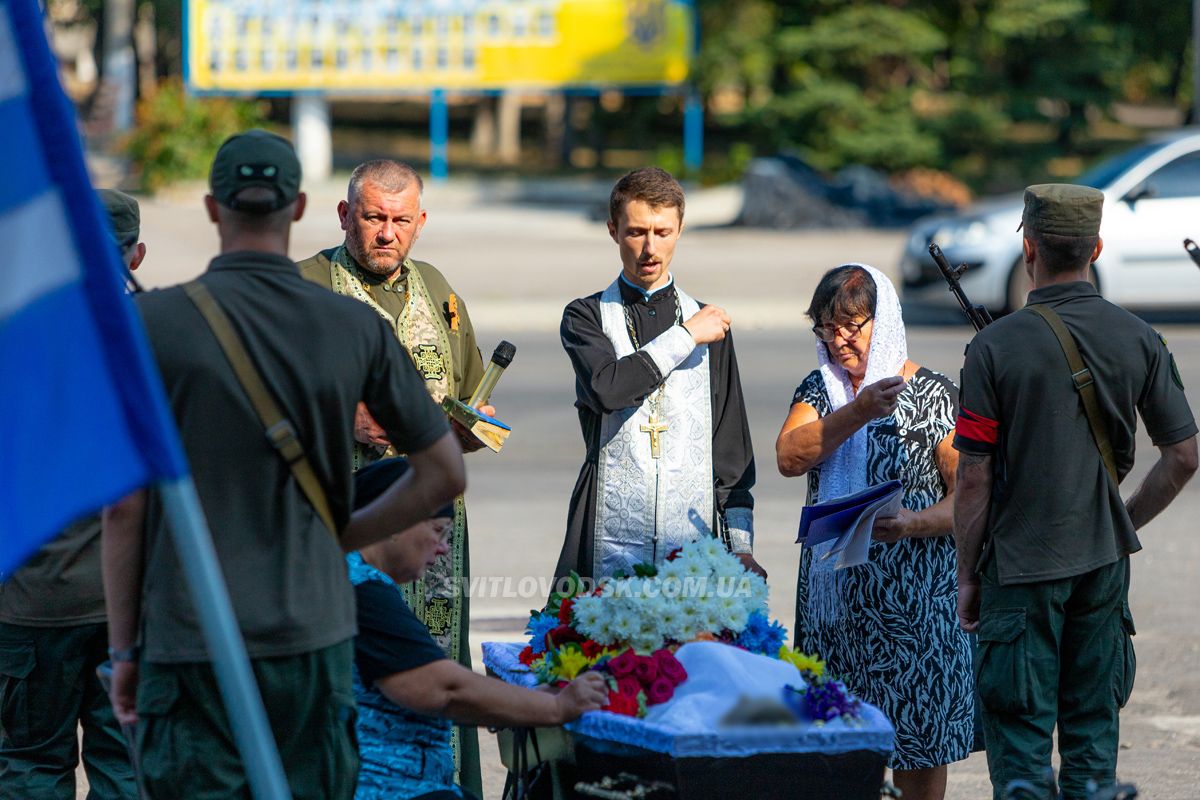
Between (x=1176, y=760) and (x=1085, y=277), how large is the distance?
217 cm

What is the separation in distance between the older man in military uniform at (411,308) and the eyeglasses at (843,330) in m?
1.01

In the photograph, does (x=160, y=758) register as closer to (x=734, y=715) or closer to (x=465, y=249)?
(x=734, y=715)

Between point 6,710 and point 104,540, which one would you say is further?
point 6,710

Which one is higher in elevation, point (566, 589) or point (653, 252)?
point (653, 252)

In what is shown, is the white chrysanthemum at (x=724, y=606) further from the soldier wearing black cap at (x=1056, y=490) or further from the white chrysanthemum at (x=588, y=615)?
the soldier wearing black cap at (x=1056, y=490)

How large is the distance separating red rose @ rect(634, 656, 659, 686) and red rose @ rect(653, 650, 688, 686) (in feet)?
0.03

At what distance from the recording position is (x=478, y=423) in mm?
4379

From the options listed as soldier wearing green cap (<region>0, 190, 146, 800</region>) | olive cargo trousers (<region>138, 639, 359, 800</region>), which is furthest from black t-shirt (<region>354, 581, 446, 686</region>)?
soldier wearing green cap (<region>0, 190, 146, 800</region>)

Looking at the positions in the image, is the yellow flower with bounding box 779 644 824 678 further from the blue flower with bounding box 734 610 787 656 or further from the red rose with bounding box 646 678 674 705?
the red rose with bounding box 646 678 674 705

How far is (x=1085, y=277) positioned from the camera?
13.1 feet

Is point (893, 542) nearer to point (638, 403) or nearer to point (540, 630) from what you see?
point (638, 403)

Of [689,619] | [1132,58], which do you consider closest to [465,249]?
[1132,58]

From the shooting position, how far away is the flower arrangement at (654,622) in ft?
11.6

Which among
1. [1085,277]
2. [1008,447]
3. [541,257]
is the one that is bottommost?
[541,257]
